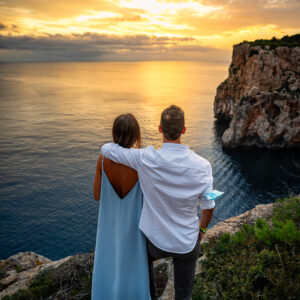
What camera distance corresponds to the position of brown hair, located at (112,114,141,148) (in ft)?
8.26

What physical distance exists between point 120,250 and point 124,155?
135 centimetres

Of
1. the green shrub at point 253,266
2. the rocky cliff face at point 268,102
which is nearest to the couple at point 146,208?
the green shrub at point 253,266

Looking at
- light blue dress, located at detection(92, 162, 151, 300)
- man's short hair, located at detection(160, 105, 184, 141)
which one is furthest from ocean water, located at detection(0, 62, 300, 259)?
man's short hair, located at detection(160, 105, 184, 141)

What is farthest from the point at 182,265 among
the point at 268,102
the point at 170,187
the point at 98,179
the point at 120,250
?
the point at 268,102

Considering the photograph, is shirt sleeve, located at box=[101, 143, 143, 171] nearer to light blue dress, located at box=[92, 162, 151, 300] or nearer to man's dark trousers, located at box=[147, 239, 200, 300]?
light blue dress, located at box=[92, 162, 151, 300]

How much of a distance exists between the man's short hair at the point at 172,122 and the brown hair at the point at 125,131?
358 mm

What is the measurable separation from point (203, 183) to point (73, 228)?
20872 mm

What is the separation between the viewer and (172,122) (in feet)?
7.39

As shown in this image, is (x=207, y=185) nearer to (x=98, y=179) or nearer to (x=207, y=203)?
(x=207, y=203)

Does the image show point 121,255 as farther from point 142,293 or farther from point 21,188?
point 21,188

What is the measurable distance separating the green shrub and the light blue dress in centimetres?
144

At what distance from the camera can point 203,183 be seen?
2320mm

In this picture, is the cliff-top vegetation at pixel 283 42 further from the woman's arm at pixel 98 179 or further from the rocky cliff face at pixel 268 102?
the woman's arm at pixel 98 179

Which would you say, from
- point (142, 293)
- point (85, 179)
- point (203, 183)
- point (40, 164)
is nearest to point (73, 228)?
point (85, 179)
